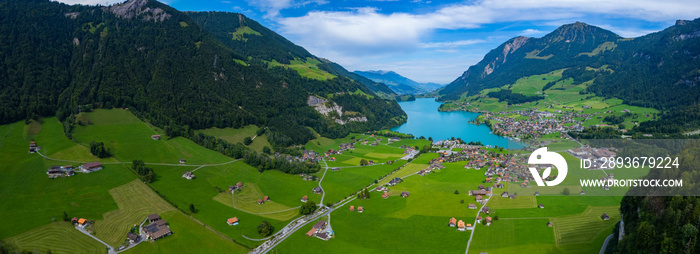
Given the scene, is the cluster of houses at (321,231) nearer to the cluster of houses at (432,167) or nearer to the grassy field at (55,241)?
the grassy field at (55,241)

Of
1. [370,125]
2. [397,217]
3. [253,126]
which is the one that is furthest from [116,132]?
[370,125]

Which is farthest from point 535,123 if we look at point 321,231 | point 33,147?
point 33,147

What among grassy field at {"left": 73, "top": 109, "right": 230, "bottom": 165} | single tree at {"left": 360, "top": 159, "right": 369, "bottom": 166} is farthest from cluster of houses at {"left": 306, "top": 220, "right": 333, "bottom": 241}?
single tree at {"left": 360, "top": 159, "right": 369, "bottom": 166}

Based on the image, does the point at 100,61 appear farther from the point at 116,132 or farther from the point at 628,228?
the point at 628,228

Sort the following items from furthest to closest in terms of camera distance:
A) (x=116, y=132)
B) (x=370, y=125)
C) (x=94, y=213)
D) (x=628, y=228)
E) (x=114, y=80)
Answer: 1. (x=370, y=125)
2. (x=114, y=80)
3. (x=116, y=132)
4. (x=94, y=213)
5. (x=628, y=228)

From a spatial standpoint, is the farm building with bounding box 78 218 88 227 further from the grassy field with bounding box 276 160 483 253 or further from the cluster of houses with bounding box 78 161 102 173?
the grassy field with bounding box 276 160 483 253

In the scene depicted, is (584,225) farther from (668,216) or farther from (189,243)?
(189,243)

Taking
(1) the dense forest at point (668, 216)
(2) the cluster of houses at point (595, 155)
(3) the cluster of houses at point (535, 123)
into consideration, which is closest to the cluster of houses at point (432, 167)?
(2) the cluster of houses at point (595, 155)
